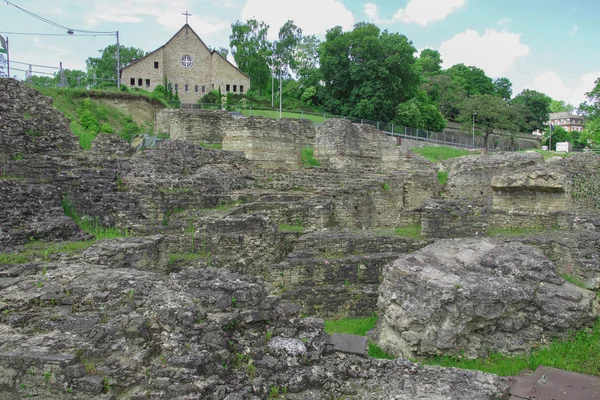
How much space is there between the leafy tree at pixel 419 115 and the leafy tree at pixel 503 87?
3564 centimetres

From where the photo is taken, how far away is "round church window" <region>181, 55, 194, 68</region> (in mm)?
37625

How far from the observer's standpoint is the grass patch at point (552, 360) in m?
7.00

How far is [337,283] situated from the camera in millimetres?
9938

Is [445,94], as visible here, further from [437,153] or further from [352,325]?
[352,325]

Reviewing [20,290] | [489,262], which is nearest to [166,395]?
[20,290]

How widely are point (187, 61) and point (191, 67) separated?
0.56 m

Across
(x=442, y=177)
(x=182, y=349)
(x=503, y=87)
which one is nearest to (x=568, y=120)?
(x=503, y=87)

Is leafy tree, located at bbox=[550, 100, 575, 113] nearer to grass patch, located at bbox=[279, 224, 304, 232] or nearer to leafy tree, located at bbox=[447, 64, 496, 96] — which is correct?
leafy tree, located at bbox=[447, 64, 496, 96]

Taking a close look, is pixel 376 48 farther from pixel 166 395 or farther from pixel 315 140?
pixel 166 395

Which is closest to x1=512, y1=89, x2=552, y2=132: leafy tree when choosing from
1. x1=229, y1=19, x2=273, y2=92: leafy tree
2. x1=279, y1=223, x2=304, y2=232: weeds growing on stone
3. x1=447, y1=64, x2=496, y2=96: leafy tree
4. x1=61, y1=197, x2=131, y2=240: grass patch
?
x1=447, y1=64, x2=496, y2=96: leafy tree

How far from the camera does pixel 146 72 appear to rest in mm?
35281

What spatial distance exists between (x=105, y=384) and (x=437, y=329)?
16.8ft

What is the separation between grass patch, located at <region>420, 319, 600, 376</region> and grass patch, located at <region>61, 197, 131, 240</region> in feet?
25.9

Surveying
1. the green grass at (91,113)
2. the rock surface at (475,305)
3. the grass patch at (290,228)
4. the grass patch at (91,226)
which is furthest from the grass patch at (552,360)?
the green grass at (91,113)
